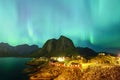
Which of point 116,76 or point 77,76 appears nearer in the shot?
point 116,76

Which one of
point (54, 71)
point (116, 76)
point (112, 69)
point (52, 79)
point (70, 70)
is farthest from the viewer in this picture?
point (54, 71)

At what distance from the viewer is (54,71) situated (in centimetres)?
10612

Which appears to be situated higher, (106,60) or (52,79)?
(106,60)

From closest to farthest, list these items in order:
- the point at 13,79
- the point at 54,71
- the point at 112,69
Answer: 1. the point at 112,69
2. the point at 54,71
3. the point at 13,79

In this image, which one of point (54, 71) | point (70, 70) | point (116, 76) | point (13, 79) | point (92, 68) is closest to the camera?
point (116, 76)

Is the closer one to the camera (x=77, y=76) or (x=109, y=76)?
(x=109, y=76)

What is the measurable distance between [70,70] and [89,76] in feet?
44.9

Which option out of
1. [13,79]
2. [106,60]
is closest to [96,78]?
[106,60]

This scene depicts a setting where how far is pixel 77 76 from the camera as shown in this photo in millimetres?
84062

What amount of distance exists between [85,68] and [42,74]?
77.0 feet

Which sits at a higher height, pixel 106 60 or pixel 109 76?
pixel 106 60

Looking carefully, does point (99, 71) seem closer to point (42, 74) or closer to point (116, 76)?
point (116, 76)

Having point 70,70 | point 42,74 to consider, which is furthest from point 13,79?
point 70,70

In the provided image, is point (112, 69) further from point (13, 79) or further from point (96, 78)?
point (13, 79)
